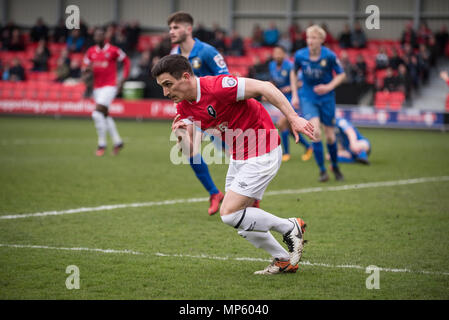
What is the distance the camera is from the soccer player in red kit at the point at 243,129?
4.76 meters

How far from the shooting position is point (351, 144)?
12.7 m

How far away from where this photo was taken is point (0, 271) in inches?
197

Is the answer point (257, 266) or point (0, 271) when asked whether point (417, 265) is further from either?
point (0, 271)

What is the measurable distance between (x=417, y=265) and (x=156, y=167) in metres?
7.46

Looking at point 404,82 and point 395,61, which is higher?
point 395,61

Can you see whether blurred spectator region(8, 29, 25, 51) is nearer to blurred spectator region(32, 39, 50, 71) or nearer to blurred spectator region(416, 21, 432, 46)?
blurred spectator region(32, 39, 50, 71)

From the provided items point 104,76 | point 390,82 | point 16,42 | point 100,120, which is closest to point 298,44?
point 390,82

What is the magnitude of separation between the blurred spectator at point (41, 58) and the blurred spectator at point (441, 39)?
712 inches

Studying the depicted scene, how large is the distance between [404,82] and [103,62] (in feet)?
43.6

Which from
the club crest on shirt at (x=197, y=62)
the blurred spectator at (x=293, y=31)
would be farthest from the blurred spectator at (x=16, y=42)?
the club crest on shirt at (x=197, y=62)

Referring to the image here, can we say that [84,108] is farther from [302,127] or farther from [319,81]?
[302,127]
